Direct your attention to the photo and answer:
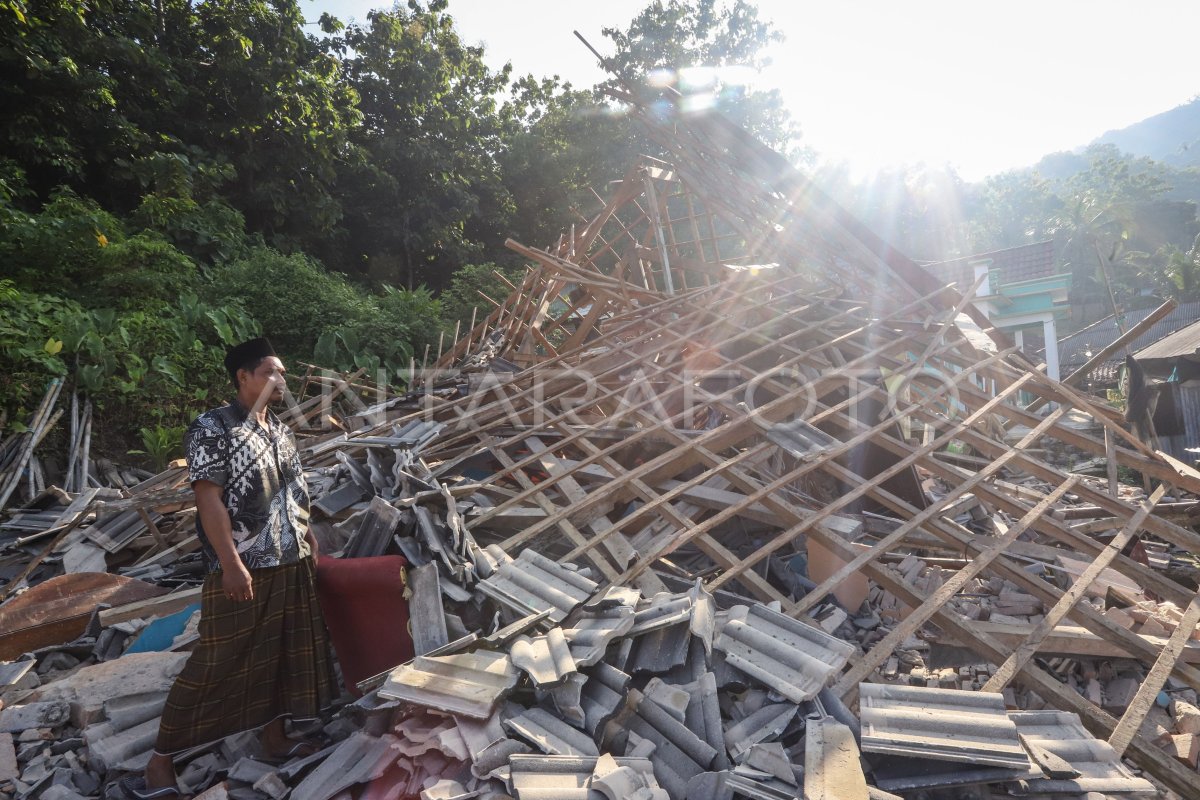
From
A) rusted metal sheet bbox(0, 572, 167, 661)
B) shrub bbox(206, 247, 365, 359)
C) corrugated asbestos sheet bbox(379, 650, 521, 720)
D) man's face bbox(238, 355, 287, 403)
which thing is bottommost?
corrugated asbestos sheet bbox(379, 650, 521, 720)

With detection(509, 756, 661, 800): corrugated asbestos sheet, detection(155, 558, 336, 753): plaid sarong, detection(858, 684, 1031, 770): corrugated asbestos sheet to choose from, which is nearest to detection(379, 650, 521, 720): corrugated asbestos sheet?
detection(509, 756, 661, 800): corrugated asbestos sheet

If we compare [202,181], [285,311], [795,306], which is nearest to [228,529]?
[795,306]

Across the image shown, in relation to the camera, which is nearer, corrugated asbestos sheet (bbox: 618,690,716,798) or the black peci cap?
corrugated asbestos sheet (bbox: 618,690,716,798)

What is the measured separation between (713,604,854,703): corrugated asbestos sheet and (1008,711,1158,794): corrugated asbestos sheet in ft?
2.08

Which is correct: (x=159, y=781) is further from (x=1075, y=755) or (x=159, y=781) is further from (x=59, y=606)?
(x=1075, y=755)

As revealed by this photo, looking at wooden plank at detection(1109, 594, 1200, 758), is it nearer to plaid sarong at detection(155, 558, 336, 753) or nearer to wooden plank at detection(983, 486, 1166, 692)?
wooden plank at detection(983, 486, 1166, 692)

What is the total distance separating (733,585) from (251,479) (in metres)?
2.43

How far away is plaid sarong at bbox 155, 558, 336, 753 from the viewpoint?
2227 mm

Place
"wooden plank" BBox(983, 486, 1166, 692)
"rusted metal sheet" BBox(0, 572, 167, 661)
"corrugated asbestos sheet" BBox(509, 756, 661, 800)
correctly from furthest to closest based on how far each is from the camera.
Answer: "rusted metal sheet" BBox(0, 572, 167, 661) < "wooden plank" BBox(983, 486, 1166, 692) < "corrugated asbestos sheet" BBox(509, 756, 661, 800)

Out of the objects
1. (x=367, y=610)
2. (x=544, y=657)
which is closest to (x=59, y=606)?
(x=367, y=610)

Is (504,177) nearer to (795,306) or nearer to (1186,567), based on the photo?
(795,306)

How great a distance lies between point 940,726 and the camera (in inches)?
83.6

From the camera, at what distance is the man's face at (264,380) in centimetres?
226

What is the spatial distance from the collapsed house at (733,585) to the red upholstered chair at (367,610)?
0.16 ft
